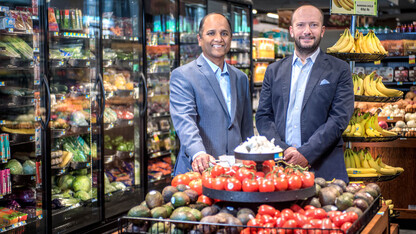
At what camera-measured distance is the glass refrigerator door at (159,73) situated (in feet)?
21.5

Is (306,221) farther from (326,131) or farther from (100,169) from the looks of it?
(100,169)

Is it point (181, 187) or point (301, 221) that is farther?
point (181, 187)

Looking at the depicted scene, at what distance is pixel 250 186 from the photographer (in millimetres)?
2182

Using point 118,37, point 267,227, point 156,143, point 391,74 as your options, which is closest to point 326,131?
point 267,227

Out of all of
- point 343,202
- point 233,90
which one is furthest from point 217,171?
point 233,90

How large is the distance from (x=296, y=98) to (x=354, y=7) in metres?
1.94

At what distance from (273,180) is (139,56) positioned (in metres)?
4.03

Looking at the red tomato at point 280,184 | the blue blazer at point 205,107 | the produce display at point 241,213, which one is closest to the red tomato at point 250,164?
the produce display at point 241,213

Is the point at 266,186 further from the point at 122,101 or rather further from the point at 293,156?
the point at 122,101

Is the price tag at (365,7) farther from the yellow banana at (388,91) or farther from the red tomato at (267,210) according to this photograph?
the red tomato at (267,210)

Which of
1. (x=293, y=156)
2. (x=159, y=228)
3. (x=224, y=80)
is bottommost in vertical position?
(x=159, y=228)

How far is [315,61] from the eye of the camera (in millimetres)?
3373

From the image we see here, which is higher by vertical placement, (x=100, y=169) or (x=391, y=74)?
(x=391, y=74)

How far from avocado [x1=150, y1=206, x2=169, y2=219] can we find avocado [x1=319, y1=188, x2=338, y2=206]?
73 centimetres
